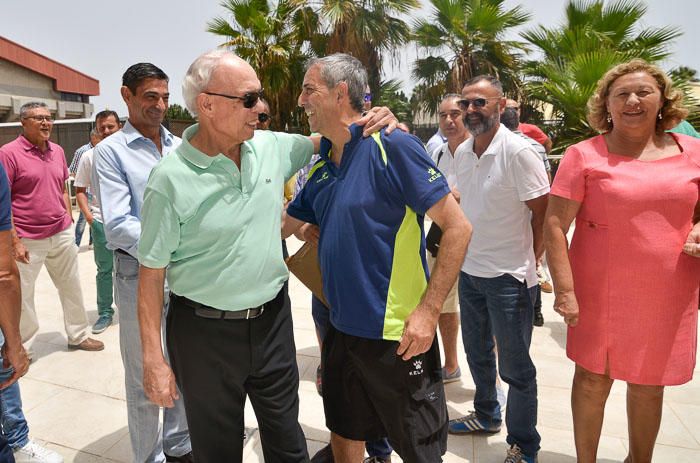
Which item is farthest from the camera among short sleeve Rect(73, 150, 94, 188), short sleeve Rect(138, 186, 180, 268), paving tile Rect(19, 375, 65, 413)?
short sleeve Rect(73, 150, 94, 188)

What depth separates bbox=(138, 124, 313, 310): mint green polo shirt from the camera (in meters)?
1.73

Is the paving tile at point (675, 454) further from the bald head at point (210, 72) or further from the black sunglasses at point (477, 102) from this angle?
the bald head at point (210, 72)

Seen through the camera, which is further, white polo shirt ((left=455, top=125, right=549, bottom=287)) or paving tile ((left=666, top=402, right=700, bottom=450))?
paving tile ((left=666, top=402, right=700, bottom=450))

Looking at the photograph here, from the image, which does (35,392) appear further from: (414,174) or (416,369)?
(414,174)

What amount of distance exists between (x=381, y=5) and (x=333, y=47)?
174 centimetres

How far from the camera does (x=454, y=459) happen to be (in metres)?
2.75

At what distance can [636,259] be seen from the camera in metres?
2.13

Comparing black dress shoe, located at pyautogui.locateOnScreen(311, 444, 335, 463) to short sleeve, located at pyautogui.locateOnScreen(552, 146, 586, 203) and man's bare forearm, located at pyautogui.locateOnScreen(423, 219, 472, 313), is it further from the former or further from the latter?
short sleeve, located at pyautogui.locateOnScreen(552, 146, 586, 203)

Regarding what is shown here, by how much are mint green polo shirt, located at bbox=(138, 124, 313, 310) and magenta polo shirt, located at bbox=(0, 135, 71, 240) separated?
297 centimetres

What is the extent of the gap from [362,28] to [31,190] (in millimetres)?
10916

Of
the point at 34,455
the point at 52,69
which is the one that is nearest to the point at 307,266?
the point at 34,455

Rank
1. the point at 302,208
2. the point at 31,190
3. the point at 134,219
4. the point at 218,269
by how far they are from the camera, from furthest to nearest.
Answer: the point at 31,190 < the point at 134,219 < the point at 302,208 < the point at 218,269

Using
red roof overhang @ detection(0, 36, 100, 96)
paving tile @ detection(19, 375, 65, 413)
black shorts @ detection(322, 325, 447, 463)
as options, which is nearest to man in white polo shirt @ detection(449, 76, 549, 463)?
black shorts @ detection(322, 325, 447, 463)

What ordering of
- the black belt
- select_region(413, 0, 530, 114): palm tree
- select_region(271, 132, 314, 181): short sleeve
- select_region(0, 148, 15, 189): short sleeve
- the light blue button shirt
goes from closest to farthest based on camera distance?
the black belt < select_region(271, 132, 314, 181): short sleeve < the light blue button shirt < select_region(0, 148, 15, 189): short sleeve < select_region(413, 0, 530, 114): palm tree
